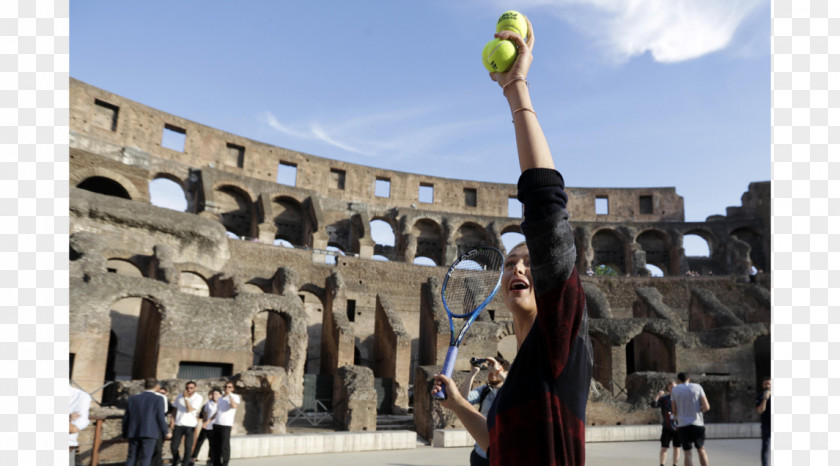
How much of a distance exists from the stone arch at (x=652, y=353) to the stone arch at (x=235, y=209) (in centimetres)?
2202

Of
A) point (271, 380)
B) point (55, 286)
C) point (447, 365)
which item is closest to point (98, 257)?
point (271, 380)

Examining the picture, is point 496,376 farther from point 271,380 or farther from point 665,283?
point 665,283

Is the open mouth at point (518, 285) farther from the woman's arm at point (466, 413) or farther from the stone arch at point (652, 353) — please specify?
the stone arch at point (652, 353)

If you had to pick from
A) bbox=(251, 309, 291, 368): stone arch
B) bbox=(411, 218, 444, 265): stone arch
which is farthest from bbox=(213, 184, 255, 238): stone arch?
bbox=(411, 218, 444, 265): stone arch

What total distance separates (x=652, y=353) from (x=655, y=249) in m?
Result: 17.4

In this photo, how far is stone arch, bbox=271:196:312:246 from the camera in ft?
115

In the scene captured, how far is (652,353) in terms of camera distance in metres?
24.1

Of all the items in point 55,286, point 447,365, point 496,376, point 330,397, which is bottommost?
point 330,397

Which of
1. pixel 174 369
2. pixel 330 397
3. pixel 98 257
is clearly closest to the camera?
pixel 174 369

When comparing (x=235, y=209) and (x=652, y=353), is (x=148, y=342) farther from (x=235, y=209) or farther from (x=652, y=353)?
(x=652, y=353)

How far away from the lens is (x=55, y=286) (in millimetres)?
2916

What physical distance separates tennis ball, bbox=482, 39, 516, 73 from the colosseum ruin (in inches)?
419

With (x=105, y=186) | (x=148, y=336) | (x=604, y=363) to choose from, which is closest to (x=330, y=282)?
(x=148, y=336)

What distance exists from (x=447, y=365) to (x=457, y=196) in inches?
1551
